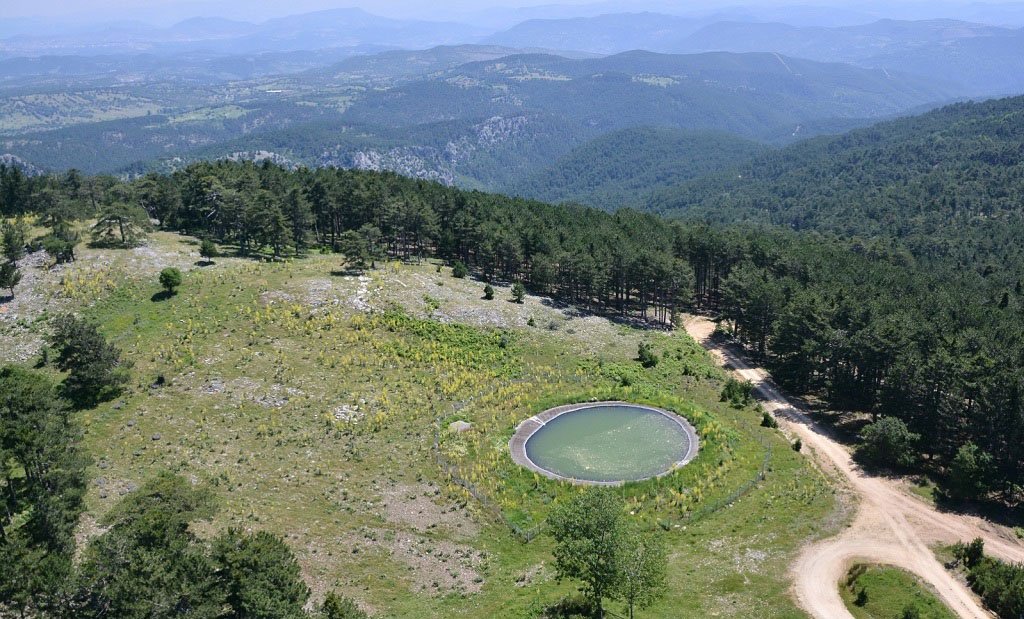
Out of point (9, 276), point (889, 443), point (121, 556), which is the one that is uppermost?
point (9, 276)

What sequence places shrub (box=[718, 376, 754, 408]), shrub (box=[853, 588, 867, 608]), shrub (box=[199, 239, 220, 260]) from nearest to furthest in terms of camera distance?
1. shrub (box=[853, 588, 867, 608])
2. shrub (box=[718, 376, 754, 408])
3. shrub (box=[199, 239, 220, 260])

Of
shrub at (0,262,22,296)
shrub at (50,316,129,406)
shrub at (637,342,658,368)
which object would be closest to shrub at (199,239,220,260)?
shrub at (0,262,22,296)

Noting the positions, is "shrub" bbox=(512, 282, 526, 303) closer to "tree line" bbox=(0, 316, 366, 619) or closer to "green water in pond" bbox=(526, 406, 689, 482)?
"green water in pond" bbox=(526, 406, 689, 482)

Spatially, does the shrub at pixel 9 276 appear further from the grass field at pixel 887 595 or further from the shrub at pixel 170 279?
the grass field at pixel 887 595

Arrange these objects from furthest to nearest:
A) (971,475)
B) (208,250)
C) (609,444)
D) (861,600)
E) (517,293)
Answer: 1. (517,293)
2. (208,250)
3. (609,444)
4. (971,475)
5. (861,600)

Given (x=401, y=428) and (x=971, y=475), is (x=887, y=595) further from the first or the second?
(x=401, y=428)

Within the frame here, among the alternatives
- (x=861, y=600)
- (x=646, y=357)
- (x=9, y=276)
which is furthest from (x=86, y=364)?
(x=861, y=600)

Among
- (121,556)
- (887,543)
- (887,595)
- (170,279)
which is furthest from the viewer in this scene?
(170,279)
